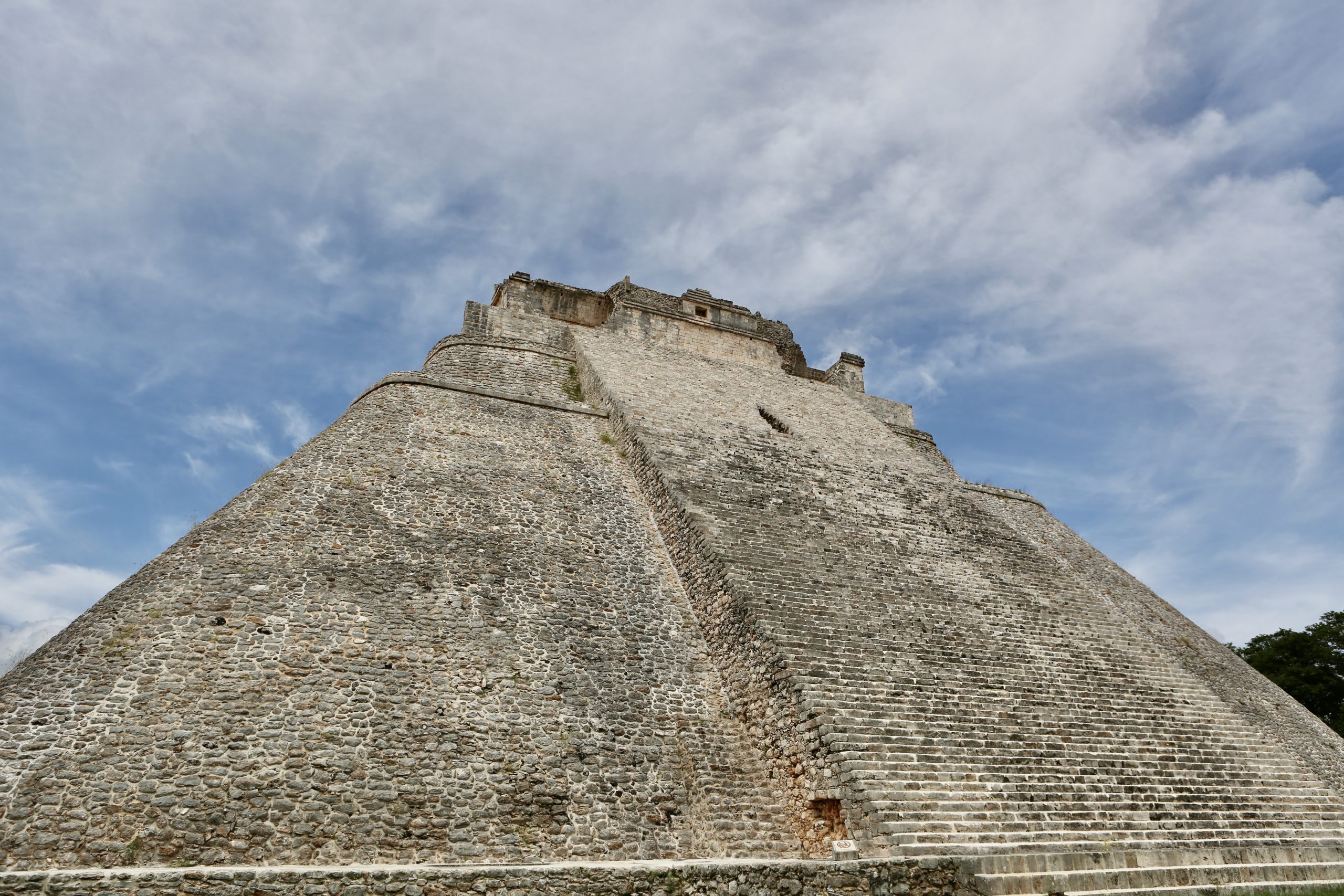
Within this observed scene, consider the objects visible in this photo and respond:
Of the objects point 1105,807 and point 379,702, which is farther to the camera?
point 1105,807

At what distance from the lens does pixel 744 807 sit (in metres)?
5.85

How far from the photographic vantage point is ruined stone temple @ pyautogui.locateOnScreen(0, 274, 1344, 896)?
4.86 m

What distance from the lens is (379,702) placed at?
580 centimetres

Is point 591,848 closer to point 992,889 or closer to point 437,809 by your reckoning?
point 437,809

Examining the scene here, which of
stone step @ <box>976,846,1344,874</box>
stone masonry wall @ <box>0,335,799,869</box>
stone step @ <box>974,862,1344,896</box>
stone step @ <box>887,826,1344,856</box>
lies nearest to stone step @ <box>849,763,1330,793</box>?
stone step @ <box>887,826,1344,856</box>

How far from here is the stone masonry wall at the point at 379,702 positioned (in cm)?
491

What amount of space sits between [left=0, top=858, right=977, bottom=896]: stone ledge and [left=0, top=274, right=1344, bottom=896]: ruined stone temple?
18 mm

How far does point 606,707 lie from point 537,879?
87.3 inches

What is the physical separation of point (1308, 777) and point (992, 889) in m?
4.91

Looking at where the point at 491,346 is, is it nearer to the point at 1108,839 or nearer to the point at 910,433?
the point at 910,433

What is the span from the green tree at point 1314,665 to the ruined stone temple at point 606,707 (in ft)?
43.9

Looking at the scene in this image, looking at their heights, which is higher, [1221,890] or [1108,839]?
[1108,839]

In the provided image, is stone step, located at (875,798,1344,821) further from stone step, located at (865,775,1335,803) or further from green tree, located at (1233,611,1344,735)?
green tree, located at (1233,611,1344,735)

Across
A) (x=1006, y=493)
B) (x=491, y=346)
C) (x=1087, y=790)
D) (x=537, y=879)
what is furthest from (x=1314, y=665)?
(x=537, y=879)
